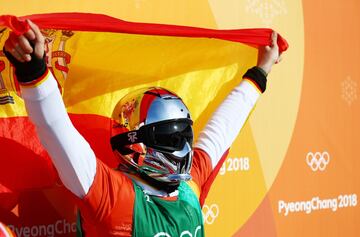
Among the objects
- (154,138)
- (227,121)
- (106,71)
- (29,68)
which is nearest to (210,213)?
(227,121)

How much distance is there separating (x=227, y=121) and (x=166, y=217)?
494mm

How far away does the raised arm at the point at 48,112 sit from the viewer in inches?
64.9

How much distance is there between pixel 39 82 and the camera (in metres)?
1.71

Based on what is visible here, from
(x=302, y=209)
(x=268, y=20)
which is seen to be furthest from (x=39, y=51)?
(x=302, y=209)

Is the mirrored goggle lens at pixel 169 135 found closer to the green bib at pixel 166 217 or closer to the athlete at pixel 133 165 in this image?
the athlete at pixel 133 165

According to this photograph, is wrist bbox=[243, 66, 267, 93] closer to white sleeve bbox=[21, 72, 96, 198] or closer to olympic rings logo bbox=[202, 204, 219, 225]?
olympic rings logo bbox=[202, 204, 219, 225]

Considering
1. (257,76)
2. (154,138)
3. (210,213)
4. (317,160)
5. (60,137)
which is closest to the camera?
(60,137)

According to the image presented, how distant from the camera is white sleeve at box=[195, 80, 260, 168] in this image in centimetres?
241

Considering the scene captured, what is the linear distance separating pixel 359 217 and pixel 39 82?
225cm

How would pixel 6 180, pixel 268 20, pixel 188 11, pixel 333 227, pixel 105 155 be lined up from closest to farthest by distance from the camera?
pixel 6 180
pixel 105 155
pixel 188 11
pixel 268 20
pixel 333 227

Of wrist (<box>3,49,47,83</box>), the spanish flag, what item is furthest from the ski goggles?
wrist (<box>3,49,47,83</box>)

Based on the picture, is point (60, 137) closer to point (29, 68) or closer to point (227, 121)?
point (29, 68)

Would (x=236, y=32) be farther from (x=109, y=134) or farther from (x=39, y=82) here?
(x=39, y=82)

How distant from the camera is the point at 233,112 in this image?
8.04 feet
